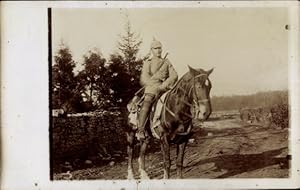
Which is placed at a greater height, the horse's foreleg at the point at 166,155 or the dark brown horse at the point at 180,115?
the dark brown horse at the point at 180,115

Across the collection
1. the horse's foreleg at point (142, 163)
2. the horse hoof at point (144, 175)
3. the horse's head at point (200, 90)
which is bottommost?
the horse hoof at point (144, 175)

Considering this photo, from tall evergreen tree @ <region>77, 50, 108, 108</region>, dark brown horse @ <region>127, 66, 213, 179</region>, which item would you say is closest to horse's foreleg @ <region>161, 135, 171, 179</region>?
dark brown horse @ <region>127, 66, 213, 179</region>

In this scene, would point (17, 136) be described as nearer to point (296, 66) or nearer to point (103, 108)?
point (103, 108)

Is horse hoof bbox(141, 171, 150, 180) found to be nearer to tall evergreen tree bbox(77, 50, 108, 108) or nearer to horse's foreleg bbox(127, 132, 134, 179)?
horse's foreleg bbox(127, 132, 134, 179)

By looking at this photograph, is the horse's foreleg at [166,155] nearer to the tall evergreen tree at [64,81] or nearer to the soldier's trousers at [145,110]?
the soldier's trousers at [145,110]

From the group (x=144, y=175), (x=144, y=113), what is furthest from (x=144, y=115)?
(x=144, y=175)

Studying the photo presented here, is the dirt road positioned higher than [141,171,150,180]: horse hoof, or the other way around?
the dirt road

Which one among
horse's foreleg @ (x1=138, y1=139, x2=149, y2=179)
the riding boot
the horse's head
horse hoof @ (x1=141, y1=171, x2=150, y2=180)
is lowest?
horse hoof @ (x1=141, y1=171, x2=150, y2=180)

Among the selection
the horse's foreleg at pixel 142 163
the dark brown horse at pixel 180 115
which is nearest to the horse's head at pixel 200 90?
the dark brown horse at pixel 180 115
